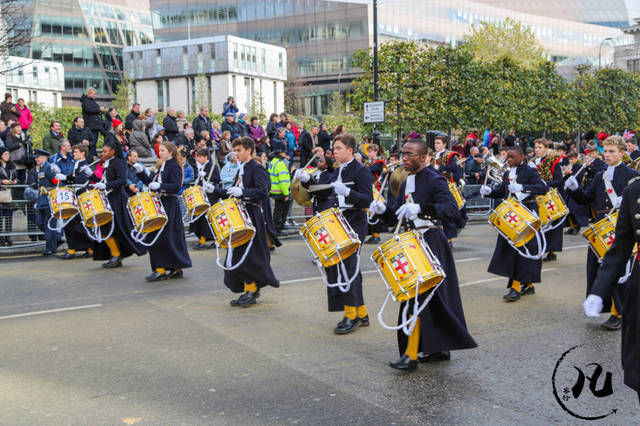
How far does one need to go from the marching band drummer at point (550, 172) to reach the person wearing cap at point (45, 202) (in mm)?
9043

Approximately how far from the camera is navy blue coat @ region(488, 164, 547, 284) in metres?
8.89

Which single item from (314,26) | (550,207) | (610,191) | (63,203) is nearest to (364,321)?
(610,191)

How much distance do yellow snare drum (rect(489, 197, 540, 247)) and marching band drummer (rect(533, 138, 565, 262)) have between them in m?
2.65

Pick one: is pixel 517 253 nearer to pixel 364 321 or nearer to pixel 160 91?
pixel 364 321

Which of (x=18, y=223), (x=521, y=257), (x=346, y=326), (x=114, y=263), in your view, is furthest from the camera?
(x=18, y=223)

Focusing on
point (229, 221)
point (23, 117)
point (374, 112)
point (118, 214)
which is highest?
point (374, 112)

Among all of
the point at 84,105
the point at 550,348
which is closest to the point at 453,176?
the point at 550,348

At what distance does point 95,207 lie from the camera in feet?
36.2

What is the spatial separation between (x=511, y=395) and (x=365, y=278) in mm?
5145

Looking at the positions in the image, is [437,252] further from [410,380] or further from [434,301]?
[410,380]

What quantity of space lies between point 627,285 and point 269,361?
3.40m

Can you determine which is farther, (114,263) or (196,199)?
(196,199)

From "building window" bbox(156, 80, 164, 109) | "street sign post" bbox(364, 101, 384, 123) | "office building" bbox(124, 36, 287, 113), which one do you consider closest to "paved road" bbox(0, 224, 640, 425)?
"street sign post" bbox(364, 101, 384, 123)

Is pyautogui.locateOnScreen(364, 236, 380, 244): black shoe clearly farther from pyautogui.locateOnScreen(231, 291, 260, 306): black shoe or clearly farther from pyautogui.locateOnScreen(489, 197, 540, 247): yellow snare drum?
pyautogui.locateOnScreen(231, 291, 260, 306): black shoe
